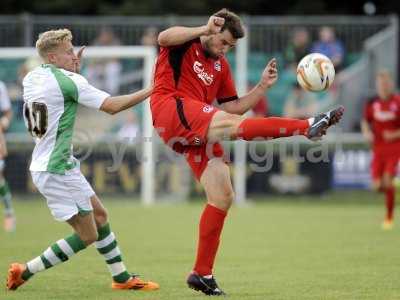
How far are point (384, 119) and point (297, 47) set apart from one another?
168 inches

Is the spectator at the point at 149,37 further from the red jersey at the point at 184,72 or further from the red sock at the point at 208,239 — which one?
the red sock at the point at 208,239

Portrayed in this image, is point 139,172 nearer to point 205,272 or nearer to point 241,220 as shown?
point 241,220

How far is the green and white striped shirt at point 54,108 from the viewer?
7711 mm

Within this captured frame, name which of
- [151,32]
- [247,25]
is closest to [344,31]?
[247,25]

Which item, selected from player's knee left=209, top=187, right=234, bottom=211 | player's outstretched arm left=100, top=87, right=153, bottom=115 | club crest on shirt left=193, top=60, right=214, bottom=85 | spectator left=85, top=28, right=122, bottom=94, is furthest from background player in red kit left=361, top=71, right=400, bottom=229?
player's outstretched arm left=100, top=87, right=153, bottom=115

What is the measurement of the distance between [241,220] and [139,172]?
13.4 ft

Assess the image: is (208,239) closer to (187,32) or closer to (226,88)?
(226,88)

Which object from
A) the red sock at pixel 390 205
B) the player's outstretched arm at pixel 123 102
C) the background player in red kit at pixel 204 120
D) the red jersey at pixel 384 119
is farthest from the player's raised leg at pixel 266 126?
the red jersey at pixel 384 119

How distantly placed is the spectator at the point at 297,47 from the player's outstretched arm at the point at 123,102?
41.2 feet

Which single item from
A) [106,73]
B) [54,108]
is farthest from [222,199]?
[106,73]

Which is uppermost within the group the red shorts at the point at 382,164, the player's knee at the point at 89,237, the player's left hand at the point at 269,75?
the player's left hand at the point at 269,75

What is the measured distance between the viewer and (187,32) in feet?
24.8

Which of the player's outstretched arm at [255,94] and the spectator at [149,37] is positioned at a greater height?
the spectator at [149,37]

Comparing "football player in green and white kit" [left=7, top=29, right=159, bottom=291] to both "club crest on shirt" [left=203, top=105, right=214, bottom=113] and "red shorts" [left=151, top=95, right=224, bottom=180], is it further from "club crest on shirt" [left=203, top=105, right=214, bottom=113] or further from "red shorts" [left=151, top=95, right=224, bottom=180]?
"club crest on shirt" [left=203, top=105, right=214, bottom=113]
